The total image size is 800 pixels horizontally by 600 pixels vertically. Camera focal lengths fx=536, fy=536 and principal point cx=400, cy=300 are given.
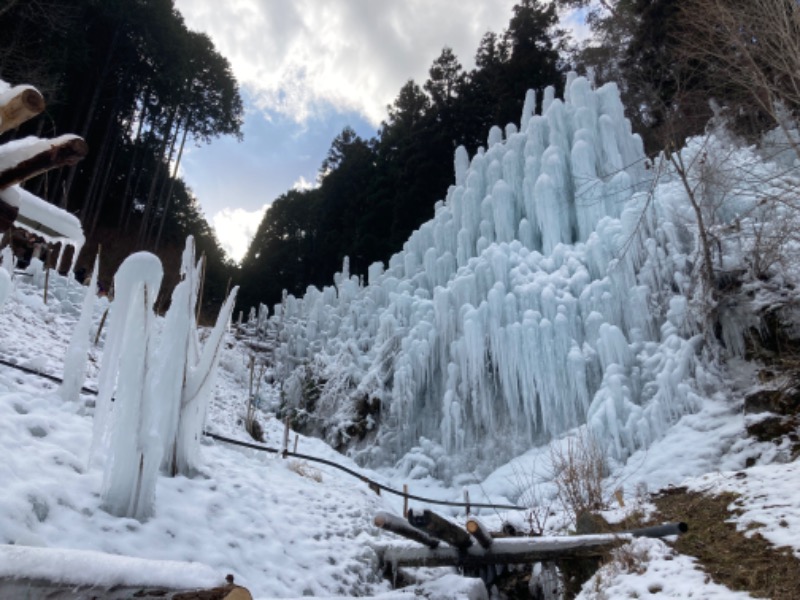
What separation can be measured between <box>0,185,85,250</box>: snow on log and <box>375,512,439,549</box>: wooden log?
2.99 metres

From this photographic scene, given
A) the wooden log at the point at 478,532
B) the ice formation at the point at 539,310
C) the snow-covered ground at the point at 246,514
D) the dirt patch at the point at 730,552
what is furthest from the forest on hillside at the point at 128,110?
the dirt patch at the point at 730,552

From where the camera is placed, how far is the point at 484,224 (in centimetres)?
1247

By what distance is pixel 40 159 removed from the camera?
7.06 ft

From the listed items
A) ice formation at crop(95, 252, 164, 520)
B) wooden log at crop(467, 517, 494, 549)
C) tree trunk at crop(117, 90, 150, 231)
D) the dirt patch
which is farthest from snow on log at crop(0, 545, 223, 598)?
tree trunk at crop(117, 90, 150, 231)

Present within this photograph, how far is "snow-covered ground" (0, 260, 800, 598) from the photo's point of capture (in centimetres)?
311

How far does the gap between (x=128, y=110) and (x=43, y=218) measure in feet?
74.5

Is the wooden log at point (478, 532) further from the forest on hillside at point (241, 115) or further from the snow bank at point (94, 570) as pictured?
the forest on hillside at point (241, 115)

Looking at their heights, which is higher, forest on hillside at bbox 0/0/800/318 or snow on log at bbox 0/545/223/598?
forest on hillside at bbox 0/0/800/318

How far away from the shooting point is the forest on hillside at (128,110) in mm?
15797

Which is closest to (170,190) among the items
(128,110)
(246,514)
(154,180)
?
(154,180)

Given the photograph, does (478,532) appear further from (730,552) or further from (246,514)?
(246,514)

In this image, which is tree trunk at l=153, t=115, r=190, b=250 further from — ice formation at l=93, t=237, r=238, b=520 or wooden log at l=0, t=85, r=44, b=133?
wooden log at l=0, t=85, r=44, b=133

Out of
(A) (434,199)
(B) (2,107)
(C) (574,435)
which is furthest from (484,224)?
(B) (2,107)

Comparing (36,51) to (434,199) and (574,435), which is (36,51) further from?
(574,435)
